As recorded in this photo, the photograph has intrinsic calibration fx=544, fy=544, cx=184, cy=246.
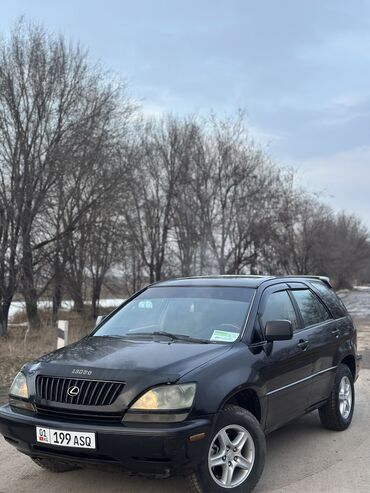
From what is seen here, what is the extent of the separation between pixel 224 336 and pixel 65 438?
1533 millimetres

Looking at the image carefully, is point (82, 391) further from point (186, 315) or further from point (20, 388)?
point (186, 315)

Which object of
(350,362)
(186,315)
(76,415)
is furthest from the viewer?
(350,362)

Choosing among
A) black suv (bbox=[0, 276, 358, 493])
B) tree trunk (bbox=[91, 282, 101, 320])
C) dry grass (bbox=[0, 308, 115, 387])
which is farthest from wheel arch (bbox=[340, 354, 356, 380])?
tree trunk (bbox=[91, 282, 101, 320])

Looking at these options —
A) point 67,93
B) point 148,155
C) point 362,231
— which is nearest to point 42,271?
Result: point 67,93

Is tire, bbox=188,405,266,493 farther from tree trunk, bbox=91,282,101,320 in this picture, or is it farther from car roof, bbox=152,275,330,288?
tree trunk, bbox=91,282,101,320

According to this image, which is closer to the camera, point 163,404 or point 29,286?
point 163,404

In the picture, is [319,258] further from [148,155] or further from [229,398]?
[229,398]

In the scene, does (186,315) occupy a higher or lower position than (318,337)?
higher

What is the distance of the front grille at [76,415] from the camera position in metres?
3.69

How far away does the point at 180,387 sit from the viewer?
3.71m

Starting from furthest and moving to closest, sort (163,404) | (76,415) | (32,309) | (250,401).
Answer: (32,309)
(250,401)
(76,415)
(163,404)

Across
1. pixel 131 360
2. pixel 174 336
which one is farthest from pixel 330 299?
pixel 131 360

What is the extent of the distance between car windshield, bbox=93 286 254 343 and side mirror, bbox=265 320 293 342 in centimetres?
23

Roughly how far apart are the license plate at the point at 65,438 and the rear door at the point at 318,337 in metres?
2.48
